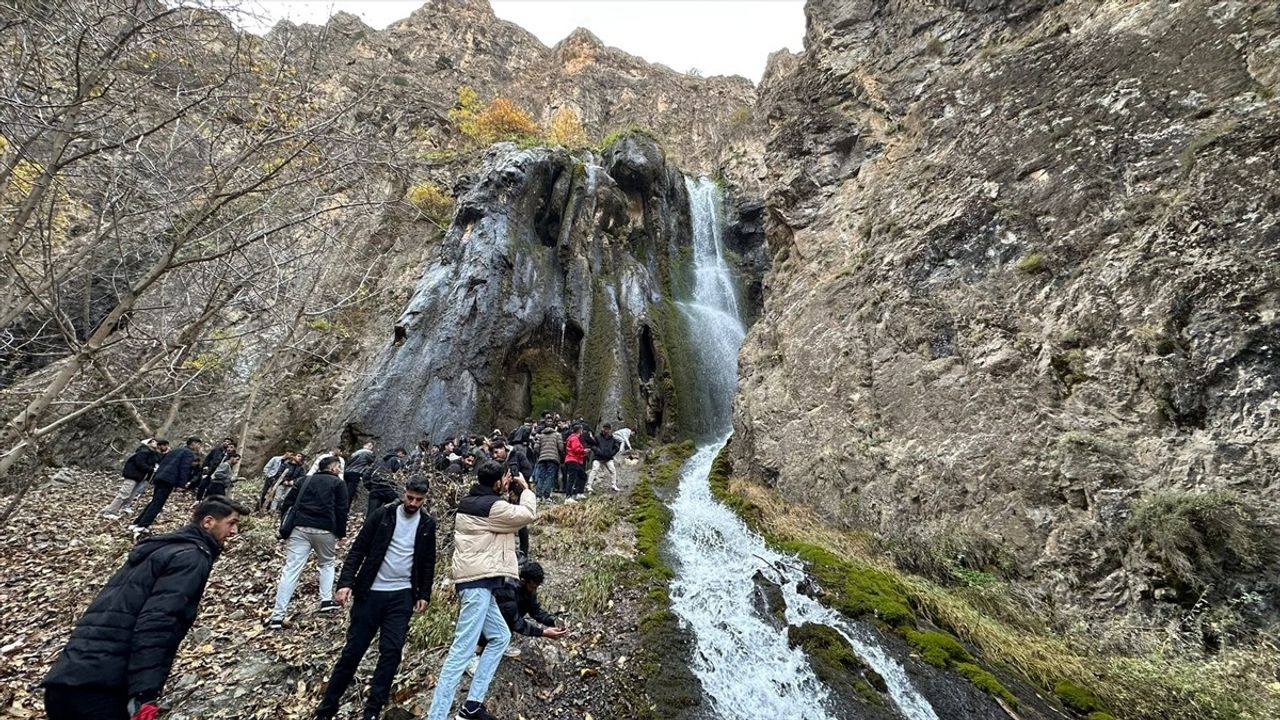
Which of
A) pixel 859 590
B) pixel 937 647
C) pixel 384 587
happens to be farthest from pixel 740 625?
pixel 384 587

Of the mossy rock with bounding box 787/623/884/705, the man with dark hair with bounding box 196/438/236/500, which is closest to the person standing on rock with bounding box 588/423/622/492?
the mossy rock with bounding box 787/623/884/705

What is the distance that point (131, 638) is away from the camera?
2998 millimetres

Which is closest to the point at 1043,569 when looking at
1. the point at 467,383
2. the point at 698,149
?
the point at 467,383

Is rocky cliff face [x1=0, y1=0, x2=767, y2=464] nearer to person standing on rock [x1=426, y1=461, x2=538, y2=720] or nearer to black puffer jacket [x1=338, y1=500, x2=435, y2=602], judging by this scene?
black puffer jacket [x1=338, y1=500, x2=435, y2=602]

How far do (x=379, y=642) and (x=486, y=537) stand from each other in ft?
4.22

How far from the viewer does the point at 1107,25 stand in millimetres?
11039

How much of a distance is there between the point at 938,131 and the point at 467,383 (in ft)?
58.3

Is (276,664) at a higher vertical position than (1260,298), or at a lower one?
lower

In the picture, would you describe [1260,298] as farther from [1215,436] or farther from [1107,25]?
[1107,25]

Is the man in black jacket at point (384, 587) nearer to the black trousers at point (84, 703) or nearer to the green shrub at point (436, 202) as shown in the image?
the black trousers at point (84, 703)

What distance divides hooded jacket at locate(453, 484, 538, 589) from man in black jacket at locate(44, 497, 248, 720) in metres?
1.84

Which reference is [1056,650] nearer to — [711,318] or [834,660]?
[834,660]

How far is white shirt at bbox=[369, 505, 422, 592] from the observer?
4.58 m

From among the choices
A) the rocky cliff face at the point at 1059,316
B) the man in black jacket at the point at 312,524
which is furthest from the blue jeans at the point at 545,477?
the man in black jacket at the point at 312,524
